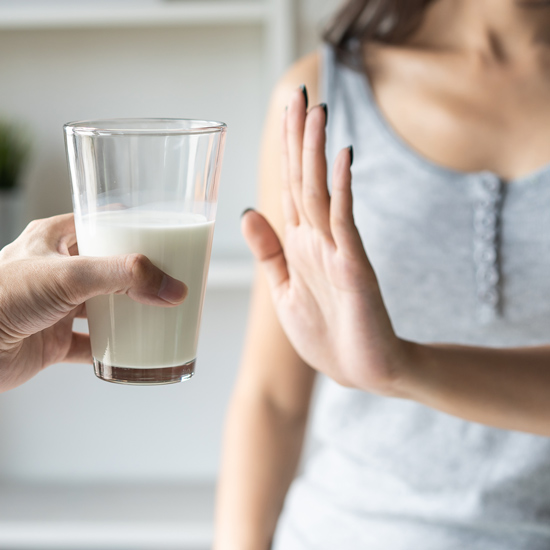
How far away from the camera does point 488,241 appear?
2.95 feet

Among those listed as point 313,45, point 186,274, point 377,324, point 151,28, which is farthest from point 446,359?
point 151,28

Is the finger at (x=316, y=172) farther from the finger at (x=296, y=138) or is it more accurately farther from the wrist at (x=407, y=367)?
the wrist at (x=407, y=367)

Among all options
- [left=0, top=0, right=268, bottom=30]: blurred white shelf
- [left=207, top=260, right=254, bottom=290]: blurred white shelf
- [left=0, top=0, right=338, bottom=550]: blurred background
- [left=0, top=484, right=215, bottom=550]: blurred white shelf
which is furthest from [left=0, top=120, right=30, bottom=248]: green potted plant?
[left=0, top=484, right=215, bottom=550]: blurred white shelf

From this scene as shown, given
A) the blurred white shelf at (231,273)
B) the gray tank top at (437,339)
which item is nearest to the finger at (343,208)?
the gray tank top at (437,339)

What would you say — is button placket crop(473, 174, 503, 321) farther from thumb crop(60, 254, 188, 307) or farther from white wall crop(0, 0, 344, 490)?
white wall crop(0, 0, 344, 490)

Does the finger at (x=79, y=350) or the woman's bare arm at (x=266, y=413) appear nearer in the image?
the finger at (x=79, y=350)

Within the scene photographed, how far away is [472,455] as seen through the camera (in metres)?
0.93

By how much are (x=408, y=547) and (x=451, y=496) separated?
0.10 m

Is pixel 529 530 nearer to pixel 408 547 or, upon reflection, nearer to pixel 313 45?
pixel 408 547

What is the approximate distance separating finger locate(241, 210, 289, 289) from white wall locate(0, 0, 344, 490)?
85 cm

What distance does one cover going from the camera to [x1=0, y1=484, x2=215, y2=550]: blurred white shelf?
1.44m

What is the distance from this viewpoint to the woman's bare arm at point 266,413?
99cm

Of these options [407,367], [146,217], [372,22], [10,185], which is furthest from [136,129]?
[10,185]

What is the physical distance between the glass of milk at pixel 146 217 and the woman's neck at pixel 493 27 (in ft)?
2.39
